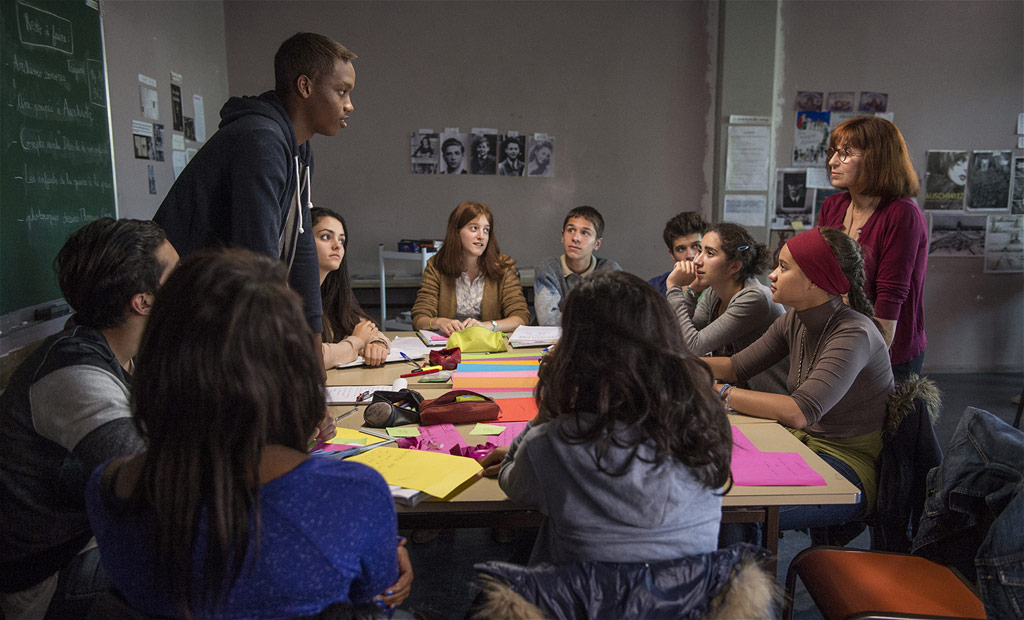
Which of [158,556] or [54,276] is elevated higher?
[54,276]

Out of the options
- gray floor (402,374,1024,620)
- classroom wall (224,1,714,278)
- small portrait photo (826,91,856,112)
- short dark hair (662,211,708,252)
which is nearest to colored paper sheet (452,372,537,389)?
gray floor (402,374,1024,620)

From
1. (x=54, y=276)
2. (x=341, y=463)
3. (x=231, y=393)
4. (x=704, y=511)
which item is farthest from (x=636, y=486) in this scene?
(x=54, y=276)

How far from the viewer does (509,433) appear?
1.77m

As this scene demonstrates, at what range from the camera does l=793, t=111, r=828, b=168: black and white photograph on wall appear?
4875 mm

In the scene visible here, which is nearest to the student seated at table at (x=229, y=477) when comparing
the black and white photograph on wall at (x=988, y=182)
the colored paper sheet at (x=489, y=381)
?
the colored paper sheet at (x=489, y=381)

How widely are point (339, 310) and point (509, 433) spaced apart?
4.32 feet

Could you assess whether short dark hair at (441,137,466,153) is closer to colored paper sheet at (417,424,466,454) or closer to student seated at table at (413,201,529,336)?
student seated at table at (413,201,529,336)

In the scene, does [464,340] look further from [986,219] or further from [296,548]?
[986,219]

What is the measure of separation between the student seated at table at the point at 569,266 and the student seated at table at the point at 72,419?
→ 2.19 metres

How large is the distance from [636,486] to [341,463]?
0.46m

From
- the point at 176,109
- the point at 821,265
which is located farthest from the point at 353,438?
the point at 176,109

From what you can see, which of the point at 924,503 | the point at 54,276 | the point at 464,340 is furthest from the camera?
the point at 464,340

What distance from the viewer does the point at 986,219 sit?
196 inches

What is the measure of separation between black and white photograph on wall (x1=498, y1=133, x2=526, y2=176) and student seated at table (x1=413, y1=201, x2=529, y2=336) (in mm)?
1567
